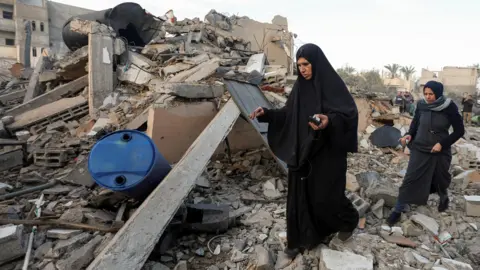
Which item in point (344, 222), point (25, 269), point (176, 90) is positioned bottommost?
point (25, 269)

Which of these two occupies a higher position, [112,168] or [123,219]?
[112,168]

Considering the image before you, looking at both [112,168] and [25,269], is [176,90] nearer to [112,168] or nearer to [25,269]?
[112,168]

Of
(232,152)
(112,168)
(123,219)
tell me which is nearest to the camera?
(112,168)

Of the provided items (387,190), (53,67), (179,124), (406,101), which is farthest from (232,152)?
(406,101)

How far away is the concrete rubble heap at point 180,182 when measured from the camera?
251 cm

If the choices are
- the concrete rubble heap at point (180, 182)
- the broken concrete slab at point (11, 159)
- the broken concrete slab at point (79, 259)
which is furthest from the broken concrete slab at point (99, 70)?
the broken concrete slab at point (79, 259)

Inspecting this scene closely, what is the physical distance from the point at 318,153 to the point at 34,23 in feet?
104

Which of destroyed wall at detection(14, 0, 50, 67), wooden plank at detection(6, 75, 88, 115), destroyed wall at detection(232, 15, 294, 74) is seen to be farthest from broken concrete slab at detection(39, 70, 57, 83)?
destroyed wall at detection(14, 0, 50, 67)

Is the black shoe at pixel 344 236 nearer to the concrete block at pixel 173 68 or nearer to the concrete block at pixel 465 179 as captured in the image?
the concrete block at pixel 465 179

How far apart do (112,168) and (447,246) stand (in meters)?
3.06

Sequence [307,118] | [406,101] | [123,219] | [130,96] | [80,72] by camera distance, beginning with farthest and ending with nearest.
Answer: [406,101] → [80,72] → [130,96] → [123,219] → [307,118]

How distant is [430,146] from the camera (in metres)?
3.30

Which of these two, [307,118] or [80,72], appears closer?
[307,118]

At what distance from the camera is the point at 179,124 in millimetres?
4598
